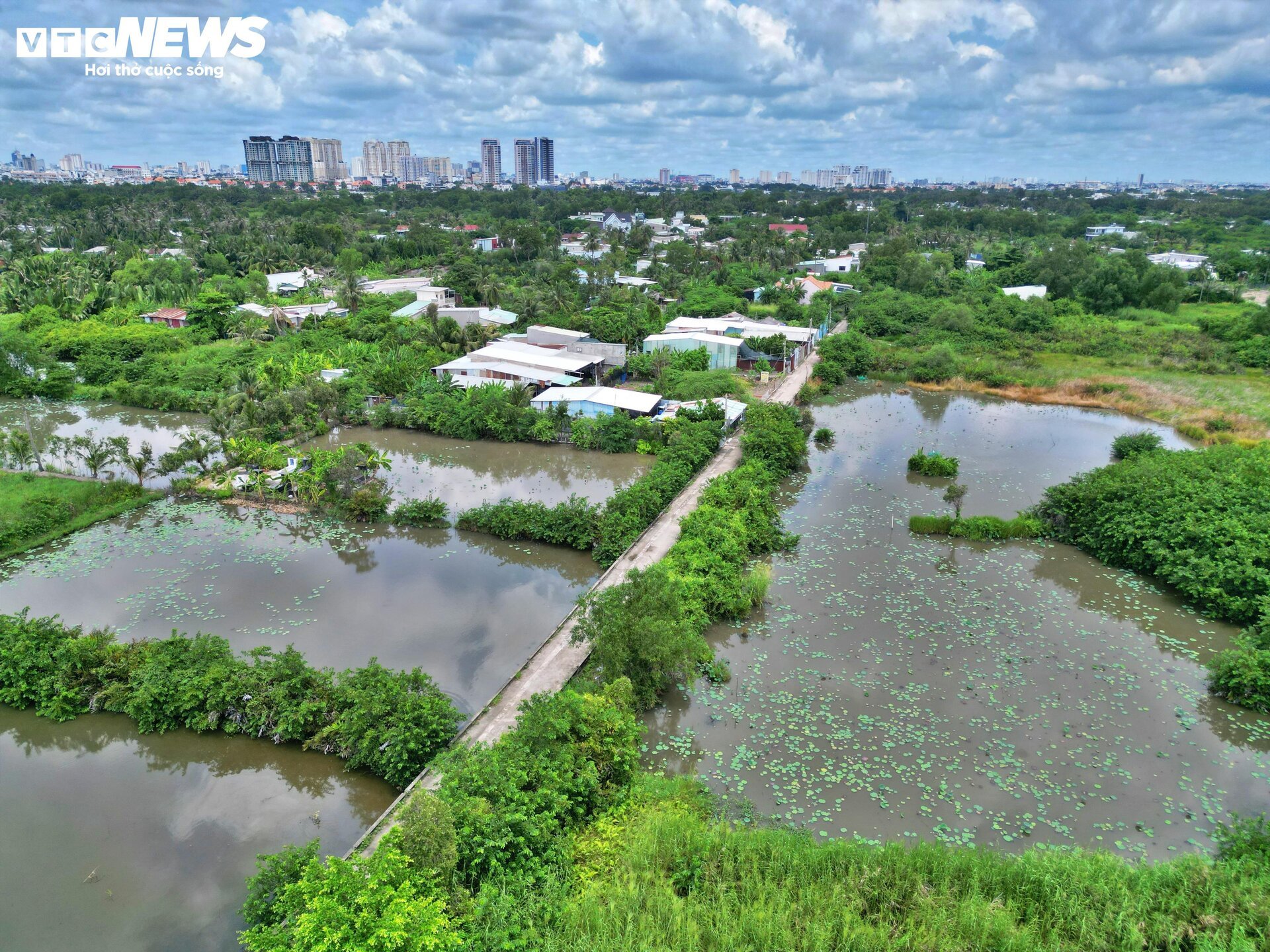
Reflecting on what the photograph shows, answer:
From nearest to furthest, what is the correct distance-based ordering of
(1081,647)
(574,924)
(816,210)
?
(574,924), (1081,647), (816,210)

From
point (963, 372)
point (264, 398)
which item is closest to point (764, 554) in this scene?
point (264, 398)

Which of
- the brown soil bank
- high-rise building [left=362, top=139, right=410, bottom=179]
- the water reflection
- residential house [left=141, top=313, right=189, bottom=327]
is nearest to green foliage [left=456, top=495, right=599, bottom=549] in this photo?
the water reflection

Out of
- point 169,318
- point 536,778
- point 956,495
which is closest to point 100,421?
point 169,318

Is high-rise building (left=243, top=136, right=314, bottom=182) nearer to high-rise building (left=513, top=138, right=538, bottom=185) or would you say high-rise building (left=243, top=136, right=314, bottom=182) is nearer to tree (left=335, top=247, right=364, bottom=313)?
high-rise building (left=513, top=138, right=538, bottom=185)

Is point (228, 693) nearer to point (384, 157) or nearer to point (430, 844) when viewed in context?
point (430, 844)

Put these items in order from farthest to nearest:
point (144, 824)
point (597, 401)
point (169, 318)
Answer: point (169, 318) → point (597, 401) → point (144, 824)

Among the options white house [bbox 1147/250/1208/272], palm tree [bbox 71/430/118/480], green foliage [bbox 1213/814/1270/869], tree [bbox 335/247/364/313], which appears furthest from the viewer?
white house [bbox 1147/250/1208/272]

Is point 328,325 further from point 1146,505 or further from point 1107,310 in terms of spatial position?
point 1107,310
